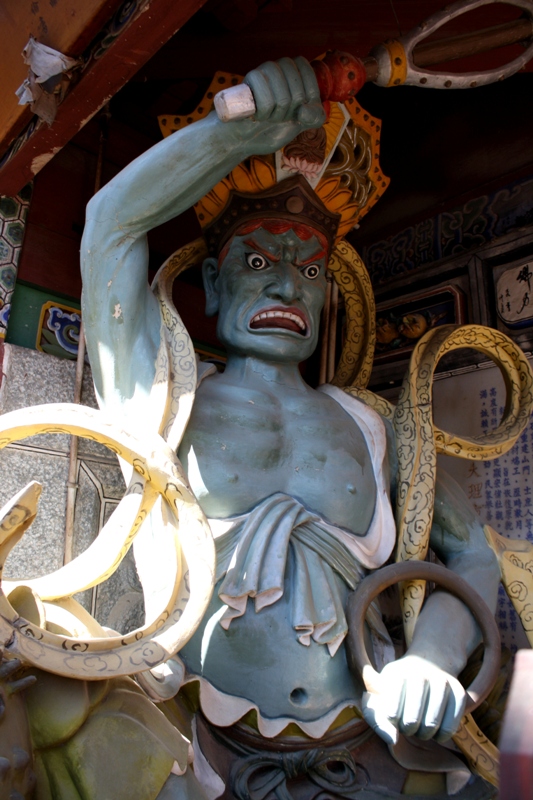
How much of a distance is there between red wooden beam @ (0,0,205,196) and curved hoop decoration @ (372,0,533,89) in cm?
47

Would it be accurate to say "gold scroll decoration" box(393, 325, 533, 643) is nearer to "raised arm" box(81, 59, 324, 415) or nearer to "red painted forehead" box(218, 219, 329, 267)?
"red painted forehead" box(218, 219, 329, 267)

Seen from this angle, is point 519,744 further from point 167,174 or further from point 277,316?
point 277,316

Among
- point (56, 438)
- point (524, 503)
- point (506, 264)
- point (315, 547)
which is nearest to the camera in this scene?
point (315, 547)

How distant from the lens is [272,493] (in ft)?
5.98

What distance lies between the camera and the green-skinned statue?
1561 mm

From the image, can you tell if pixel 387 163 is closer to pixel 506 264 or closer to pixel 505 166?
pixel 505 166

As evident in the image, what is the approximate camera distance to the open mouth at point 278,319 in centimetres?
198

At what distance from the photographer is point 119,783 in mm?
1174

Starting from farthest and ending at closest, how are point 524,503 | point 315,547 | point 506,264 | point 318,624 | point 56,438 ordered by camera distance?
point 506,264
point 524,503
point 56,438
point 315,547
point 318,624

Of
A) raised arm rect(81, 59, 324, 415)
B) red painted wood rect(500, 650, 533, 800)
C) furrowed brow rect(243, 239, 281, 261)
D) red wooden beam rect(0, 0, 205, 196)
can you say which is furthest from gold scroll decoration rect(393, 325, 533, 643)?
red painted wood rect(500, 650, 533, 800)

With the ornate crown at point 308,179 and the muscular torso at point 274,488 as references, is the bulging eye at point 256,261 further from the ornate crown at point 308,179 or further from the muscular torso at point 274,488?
the muscular torso at point 274,488

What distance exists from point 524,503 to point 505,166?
1151mm

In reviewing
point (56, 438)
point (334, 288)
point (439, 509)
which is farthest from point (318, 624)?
point (334, 288)

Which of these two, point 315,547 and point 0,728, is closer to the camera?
point 0,728
